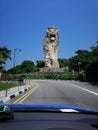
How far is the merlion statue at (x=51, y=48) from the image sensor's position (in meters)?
134

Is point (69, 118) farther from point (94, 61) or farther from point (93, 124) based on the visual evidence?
point (94, 61)

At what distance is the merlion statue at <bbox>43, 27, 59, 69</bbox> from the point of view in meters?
134

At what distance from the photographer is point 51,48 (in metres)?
136

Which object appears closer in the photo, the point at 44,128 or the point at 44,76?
the point at 44,128

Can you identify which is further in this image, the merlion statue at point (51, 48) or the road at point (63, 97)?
the merlion statue at point (51, 48)

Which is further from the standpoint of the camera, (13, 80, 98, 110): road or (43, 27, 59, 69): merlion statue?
(43, 27, 59, 69): merlion statue

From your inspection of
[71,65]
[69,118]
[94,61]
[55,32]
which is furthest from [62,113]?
[71,65]

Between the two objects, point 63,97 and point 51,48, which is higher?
point 51,48

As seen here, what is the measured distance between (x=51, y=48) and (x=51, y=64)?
5.40 m

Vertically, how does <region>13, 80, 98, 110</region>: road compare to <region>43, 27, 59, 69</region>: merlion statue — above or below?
below

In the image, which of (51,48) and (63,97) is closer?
(63,97)

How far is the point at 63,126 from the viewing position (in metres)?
3.04

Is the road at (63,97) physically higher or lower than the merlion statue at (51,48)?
lower

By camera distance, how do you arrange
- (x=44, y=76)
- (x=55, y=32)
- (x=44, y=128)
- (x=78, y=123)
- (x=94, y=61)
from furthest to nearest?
(x=55, y=32) < (x=44, y=76) < (x=94, y=61) < (x=78, y=123) < (x=44, y=128)
